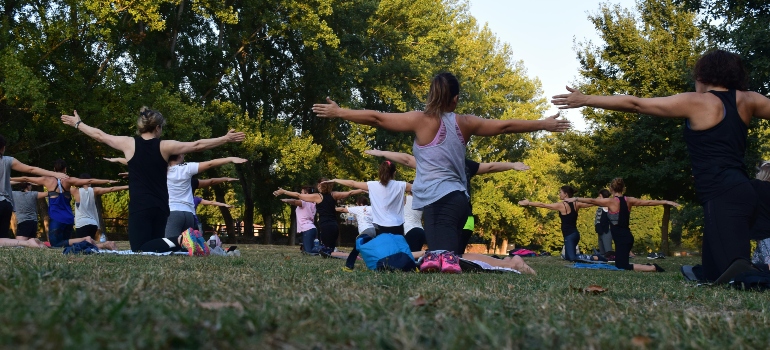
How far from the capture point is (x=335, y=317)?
3330mm

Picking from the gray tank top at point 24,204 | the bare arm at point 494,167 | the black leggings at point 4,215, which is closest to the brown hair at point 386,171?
the bare arm at point 494,167

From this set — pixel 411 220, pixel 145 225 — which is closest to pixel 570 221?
pixel 411 220

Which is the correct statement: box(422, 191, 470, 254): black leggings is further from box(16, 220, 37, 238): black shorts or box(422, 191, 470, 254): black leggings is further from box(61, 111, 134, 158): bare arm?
box(16, 220, 37, 238): black shorts

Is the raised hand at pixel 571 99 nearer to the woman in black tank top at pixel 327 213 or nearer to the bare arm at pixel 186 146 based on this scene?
the bare arm at pixel 186 146

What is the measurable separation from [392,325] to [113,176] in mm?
29805

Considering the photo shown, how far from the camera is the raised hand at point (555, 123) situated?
8.52 metres

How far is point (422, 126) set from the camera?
27.5 feet

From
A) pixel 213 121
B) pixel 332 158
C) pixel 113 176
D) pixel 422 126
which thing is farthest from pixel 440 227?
pixel 332 158

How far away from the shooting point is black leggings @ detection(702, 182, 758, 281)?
718cm

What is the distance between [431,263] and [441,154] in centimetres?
111

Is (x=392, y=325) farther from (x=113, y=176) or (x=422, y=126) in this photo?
(x=113, y=176)

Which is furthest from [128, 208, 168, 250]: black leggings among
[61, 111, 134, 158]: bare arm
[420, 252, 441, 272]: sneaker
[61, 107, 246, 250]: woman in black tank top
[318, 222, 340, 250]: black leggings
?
[318, 222, 340, 250]: black leggings

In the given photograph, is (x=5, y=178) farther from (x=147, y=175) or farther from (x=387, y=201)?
(x=387, y=201)

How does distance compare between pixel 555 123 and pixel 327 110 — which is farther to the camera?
pixel 555 123
